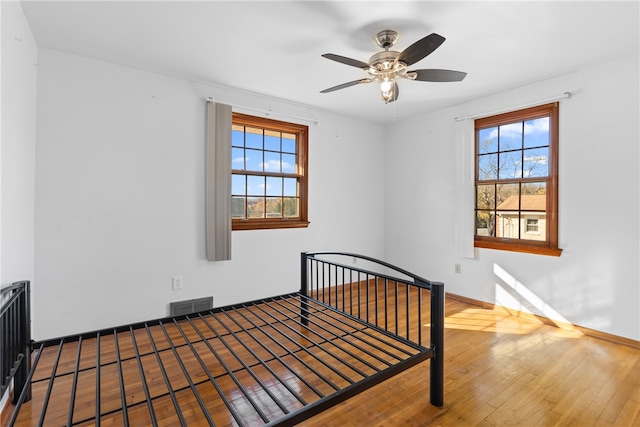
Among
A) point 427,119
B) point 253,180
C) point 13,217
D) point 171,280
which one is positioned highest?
point 427,119

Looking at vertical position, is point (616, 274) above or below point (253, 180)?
below

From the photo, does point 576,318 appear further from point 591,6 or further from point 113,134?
point 113,134

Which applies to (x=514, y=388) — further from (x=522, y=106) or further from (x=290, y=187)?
(x=290, y=187)

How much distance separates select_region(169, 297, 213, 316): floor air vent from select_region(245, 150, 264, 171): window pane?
152 centimetres

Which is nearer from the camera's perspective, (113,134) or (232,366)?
(232,366)

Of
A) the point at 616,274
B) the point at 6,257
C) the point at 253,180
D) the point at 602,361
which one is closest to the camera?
the point at 6,257

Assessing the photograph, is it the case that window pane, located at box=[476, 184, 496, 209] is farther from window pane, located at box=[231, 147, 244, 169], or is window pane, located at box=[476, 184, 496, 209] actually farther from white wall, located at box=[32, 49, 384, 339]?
window pane, located at box=[231, 147, 244, 169]

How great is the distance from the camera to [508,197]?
11.8ft

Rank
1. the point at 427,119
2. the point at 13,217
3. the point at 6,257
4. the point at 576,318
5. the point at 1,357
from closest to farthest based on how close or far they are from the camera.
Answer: the point at 1,357 < the point at 6,257 < the point at 13,217 < the point at 576,318 < the point at 427,119

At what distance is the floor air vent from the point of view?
313 centimetres

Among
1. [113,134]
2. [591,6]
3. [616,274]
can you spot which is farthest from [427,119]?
[113,134]

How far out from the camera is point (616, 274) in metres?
2.80

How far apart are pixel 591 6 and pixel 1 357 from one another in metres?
3.80

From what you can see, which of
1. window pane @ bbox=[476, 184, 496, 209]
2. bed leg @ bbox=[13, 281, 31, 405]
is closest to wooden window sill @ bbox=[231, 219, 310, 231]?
bed leg @ bbox=[13, 281, 31, 405]
